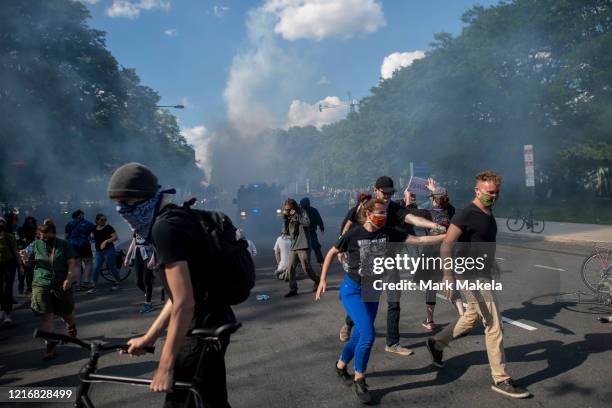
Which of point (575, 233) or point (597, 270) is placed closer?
point (597, 270)

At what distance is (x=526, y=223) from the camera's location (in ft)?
62.4

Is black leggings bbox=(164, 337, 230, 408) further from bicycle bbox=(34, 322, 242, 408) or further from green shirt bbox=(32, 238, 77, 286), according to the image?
green shirt bbox=(32, 238, 77, 286)

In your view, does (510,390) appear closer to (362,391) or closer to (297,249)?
(362,391)

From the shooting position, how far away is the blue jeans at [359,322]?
390cm

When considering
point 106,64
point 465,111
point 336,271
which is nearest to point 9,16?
point 106,64

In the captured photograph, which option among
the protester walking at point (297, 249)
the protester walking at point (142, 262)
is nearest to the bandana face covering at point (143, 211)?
the protester walking at point (142, 262)

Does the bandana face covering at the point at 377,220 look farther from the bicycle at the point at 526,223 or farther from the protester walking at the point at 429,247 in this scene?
the bicycle at the point at 526,223

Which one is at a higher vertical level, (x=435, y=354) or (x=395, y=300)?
(x=395, y=300)

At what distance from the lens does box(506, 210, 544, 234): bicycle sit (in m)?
18.7

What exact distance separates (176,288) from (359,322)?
88.3 inches

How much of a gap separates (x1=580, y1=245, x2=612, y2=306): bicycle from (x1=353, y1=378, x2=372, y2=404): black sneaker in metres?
4.25

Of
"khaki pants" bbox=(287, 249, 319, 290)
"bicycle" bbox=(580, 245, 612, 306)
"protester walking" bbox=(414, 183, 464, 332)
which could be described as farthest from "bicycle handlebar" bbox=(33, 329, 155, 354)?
"bicycle" bbox=(580, 245, 612, 306)

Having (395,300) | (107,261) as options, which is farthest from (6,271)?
(395,300)

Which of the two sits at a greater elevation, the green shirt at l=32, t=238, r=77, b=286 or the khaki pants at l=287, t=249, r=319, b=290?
the green shirt at l=32, t=238, r=77, b=286
